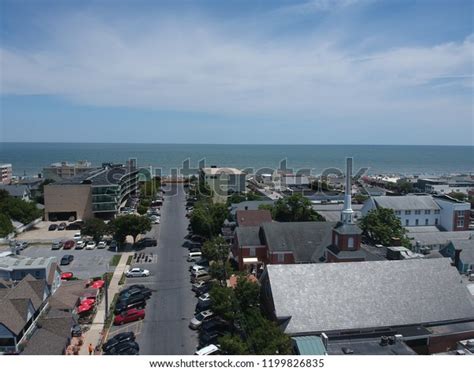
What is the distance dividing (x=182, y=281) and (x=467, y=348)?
32.7ft

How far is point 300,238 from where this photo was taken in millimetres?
17547

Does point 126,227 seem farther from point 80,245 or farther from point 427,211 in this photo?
point 427,211

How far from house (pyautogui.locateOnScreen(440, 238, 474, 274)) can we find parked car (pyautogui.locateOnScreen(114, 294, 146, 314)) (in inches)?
528

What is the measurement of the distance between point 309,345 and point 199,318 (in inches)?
154

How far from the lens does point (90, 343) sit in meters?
11.2

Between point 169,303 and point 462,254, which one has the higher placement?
point 462,254

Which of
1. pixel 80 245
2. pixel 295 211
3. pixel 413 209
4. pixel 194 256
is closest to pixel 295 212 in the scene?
pixel 295 211

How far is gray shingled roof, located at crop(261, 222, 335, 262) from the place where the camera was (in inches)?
666

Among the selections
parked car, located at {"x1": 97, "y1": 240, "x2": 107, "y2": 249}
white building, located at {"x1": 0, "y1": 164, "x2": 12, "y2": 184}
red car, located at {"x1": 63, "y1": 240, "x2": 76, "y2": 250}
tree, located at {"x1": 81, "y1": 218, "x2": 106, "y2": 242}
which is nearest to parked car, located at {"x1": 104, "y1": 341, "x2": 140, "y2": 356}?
parked car, located at {"x1": 97, "y1": 240, "x2": 107, "y2": 249}

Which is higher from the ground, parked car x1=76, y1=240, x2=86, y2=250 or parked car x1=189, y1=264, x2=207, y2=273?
parked car x1=189, y1=264, x2=207, y2=273

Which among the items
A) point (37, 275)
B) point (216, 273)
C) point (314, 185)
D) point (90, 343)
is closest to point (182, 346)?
point (90, 343)

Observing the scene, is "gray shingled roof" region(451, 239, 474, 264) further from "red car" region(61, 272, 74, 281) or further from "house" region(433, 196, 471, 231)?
"red car" region(61, 272, 74, 281)

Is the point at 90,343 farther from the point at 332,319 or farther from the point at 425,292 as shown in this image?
the point at 425,292

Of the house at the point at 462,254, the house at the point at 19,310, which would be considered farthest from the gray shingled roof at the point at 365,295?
the house at the point at 19,310
